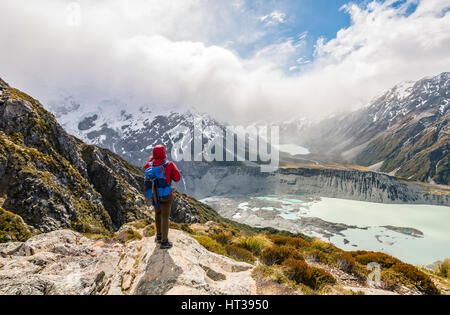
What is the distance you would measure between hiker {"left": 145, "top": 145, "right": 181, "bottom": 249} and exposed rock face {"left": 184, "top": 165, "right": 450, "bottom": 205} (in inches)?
6457

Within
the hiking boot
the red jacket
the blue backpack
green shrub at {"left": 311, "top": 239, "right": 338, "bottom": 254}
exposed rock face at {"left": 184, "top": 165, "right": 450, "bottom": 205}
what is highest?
the red jacket

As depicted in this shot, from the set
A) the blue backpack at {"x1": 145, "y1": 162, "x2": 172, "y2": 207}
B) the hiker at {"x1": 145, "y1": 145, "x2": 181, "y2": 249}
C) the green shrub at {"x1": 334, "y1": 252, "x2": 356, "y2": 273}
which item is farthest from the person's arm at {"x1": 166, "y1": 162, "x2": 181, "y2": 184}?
the green shrub at {"x1": 334, "y1": 252, "x2": 356, "y2": 273}

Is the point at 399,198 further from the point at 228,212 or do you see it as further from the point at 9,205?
the point at 9,205

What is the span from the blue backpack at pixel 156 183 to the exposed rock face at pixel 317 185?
539 feet

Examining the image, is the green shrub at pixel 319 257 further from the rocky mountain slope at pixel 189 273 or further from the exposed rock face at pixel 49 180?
the exposed rock face at pixel 49 180

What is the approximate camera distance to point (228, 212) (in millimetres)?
112438

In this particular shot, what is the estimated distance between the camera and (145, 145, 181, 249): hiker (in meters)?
5.96

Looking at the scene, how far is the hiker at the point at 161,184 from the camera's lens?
235 inches

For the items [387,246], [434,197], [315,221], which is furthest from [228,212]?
[434,197]

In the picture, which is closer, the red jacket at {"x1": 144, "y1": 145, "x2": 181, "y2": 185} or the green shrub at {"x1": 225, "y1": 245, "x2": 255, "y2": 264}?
the red jacket at {"x1": 144, "y1": 145, "x2": 181, "y2": 185}

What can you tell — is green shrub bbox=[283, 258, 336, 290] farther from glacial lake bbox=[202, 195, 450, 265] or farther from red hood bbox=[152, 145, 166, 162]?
glacial lake bbox=[202, 195, 450, 265]

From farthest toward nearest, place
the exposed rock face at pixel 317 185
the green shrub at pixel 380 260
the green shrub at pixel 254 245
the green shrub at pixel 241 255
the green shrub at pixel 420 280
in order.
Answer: the exposed rock face at pixel 317 185
the green shrub at pixel 254 245
the green shrub at pixel 380 260
the green shrub at pixel 241 255
the green shrub at pixel 420 280

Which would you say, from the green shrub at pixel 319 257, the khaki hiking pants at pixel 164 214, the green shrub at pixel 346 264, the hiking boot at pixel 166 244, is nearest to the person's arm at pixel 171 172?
the khaki hiking pants at pixel 164 214

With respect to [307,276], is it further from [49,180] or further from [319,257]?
[49,180]
